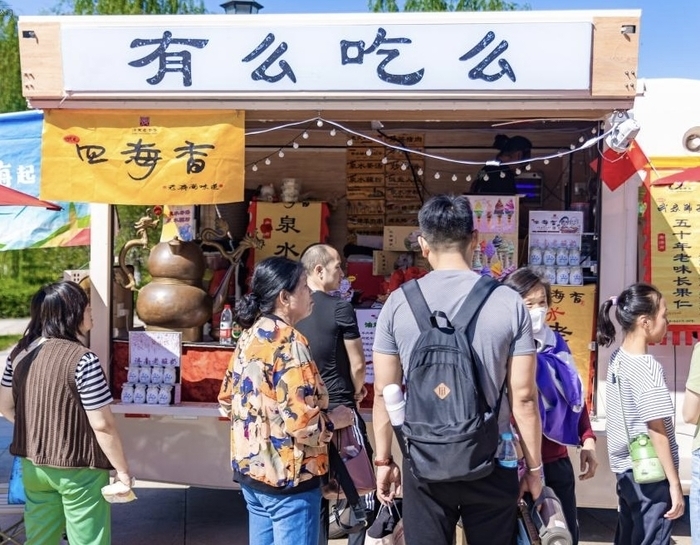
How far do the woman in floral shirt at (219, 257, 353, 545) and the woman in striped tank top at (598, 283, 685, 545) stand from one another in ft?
4.72

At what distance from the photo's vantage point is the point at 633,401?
3596mm

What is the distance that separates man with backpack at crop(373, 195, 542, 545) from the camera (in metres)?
2.56

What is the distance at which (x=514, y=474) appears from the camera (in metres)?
2.70

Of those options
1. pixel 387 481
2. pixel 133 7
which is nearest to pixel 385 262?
pixel 387 481

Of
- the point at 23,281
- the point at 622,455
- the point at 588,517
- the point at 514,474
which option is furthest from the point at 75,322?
the point at 23,281

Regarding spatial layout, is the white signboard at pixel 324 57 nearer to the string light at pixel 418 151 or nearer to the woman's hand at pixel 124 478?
the string light at pixel 418 151

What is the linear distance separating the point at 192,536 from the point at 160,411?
917 mm

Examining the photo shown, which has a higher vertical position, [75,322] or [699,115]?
[699,115]

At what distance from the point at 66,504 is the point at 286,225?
364 centimetres

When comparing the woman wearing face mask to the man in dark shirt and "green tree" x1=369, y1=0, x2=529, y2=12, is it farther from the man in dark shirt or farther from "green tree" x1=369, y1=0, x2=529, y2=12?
"green tree" x1=369, y1=0, x2=529, y2=12

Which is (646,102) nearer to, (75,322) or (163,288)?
(163,288)

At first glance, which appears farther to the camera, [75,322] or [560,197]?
[560,197]

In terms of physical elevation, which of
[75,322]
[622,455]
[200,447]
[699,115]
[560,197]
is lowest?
[200,447]

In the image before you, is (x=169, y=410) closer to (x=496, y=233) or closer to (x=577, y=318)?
(x=496, y=233)
